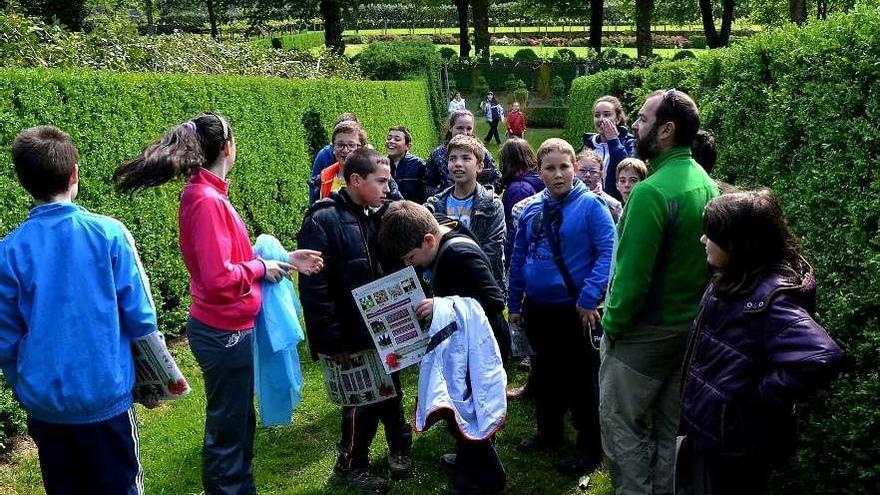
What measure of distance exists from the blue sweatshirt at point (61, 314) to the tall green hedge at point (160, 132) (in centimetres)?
245

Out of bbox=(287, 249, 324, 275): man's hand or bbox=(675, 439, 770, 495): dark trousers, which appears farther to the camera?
bbox=(287, 249, 324, 275): man's hand

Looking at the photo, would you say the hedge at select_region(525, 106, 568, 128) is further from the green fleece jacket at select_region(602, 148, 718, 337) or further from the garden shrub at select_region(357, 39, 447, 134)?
the green fleece jacket at select_region(602, 148, 718, 337)

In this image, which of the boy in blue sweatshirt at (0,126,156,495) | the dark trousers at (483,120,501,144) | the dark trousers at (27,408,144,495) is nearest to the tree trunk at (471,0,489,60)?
the dark trousers at (483,120,501,144)

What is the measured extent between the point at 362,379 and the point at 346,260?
0.75 m

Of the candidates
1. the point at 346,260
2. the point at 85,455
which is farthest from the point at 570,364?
the point at 85,455

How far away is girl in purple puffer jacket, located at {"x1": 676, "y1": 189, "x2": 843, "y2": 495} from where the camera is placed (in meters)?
2.80

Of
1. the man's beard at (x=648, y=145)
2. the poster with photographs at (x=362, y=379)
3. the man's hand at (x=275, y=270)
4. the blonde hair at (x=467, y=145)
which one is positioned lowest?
the poster with photographs at (x=362, y=379)

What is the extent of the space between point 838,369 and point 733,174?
2932mm

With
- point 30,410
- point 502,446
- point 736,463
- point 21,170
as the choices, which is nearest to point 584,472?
point 502,446

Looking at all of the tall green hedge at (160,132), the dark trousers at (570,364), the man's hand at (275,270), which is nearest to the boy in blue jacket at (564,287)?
the dark trousers at (570,364)

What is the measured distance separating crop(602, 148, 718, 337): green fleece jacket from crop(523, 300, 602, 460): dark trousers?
1276 millimetres

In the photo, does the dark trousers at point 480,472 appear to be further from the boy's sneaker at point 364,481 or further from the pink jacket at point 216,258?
the pink jacket at point 216,258

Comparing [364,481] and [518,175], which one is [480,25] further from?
[364,481]

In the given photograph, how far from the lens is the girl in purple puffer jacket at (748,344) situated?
2.80 m
